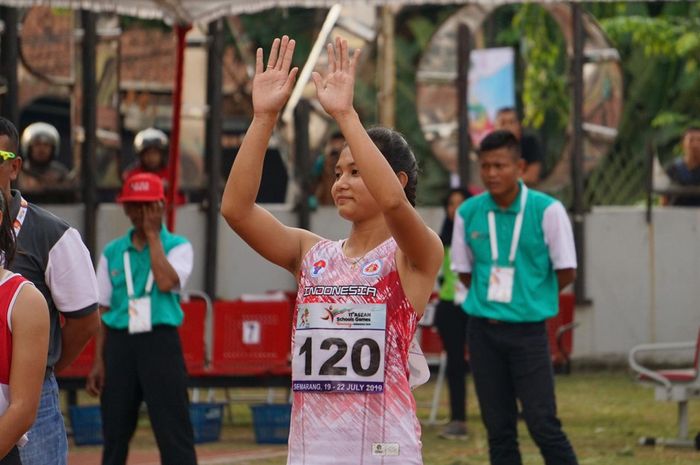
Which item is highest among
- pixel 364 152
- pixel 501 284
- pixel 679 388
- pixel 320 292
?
pixel 364 152

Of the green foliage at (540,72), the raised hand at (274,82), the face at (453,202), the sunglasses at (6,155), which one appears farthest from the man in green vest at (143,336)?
the green foliage at (540,72)

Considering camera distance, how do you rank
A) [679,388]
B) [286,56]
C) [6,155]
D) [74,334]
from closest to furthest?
[286,56]
[6,155]
[74,334]
[679,388]

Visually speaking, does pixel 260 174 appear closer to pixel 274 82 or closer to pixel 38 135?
pixel 274 82

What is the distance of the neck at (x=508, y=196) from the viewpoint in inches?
388

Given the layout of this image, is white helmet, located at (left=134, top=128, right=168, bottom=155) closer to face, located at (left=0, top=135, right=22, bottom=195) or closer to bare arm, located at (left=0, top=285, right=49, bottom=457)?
face, located at (left=0, top=135, right=22, bottom=195)

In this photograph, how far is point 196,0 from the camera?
1288 cm

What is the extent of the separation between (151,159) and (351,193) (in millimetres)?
9996

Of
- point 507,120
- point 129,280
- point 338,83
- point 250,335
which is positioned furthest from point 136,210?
point 507,120

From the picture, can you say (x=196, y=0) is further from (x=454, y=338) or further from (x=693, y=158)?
(x=693, y=158)

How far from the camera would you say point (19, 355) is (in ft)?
17.1

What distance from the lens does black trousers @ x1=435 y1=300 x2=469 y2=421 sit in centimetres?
1345

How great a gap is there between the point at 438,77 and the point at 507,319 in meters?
9.30

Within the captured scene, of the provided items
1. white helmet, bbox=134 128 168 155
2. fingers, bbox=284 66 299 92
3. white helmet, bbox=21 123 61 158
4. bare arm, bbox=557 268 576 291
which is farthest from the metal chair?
fingers, bbox=284 66 299 92

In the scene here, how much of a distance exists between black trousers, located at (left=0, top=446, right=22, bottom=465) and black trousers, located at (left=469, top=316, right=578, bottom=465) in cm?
448
